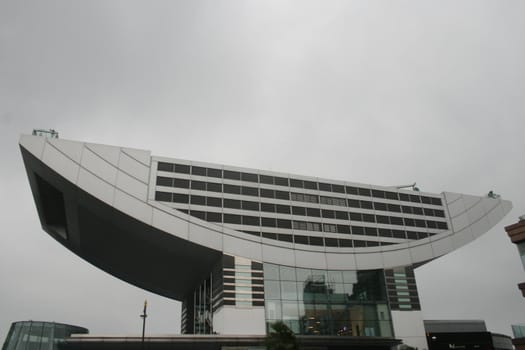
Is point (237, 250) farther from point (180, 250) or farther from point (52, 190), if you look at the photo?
point (52, 190)

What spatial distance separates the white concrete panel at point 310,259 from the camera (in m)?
50.2

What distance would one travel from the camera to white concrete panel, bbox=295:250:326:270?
50.2m

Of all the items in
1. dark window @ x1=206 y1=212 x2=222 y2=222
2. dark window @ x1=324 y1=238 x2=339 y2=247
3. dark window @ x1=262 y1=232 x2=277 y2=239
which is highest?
dark window @ x1=206 y1=212 x2=222 y2=222

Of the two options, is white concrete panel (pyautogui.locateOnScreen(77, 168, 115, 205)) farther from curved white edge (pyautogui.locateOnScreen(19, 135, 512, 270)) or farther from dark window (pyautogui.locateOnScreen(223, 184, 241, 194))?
→ dark window (pyautogui.locateOnScreen(223, 184, 241, 194))

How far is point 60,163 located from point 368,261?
36181 millimetres

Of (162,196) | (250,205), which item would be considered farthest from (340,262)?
(162,196)

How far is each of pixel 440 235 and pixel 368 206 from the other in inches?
432

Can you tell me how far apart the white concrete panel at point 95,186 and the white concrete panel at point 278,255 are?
17.5m

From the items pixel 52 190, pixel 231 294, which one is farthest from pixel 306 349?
pixel 52 190

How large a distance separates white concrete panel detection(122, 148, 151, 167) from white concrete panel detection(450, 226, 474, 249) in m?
40.8

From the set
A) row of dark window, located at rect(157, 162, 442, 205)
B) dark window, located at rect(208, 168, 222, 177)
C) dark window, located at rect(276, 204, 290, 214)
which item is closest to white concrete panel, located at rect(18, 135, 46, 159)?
row of dark window, located at rect(157, 162, 442, 205)

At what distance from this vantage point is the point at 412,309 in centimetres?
5231

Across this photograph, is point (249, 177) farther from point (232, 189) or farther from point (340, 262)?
point (340, 262)

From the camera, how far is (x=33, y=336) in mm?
38250
